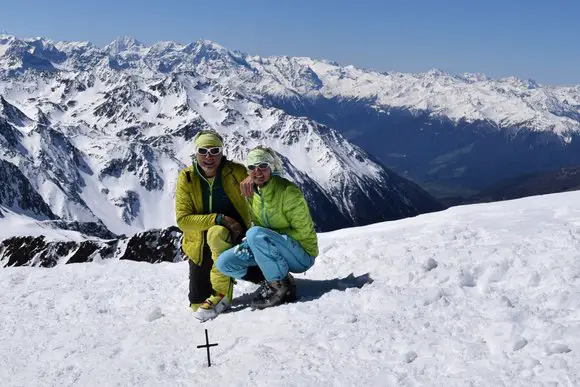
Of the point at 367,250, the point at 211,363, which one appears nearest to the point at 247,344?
the point at 211,363

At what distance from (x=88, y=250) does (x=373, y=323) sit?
61.3 metres

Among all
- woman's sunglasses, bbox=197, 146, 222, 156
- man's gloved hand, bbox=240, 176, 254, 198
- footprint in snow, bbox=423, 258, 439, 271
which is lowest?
footprint in snow, bbox=423, 258, 439, 271

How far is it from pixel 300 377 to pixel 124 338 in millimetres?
4372

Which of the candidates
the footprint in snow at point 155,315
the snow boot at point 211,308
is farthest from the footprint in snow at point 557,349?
the footprint in snow at point 155,315

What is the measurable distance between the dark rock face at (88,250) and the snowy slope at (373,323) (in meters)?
46.4

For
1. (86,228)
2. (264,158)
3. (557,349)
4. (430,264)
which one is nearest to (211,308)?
(264,158)

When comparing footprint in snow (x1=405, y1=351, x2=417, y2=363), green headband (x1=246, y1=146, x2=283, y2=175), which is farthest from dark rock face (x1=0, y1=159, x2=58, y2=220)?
footprint in snow (x1=405, y1=351, x2=417, y2=363)

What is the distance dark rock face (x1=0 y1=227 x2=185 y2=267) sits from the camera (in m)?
58.7

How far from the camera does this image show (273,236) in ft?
32.4

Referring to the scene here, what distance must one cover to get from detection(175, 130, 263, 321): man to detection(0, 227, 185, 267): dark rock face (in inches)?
1857

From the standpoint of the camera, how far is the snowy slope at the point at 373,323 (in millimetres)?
7125

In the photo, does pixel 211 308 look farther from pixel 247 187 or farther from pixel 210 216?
pixel 247 187

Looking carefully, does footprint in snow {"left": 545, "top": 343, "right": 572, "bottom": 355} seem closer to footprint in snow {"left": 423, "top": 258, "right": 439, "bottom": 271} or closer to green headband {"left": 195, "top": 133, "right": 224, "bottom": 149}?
footprint in snow {"left": 423, "top": 258, "right": 439, "bottom": 271}

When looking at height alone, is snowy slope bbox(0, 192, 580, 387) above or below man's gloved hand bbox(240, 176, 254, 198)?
below
